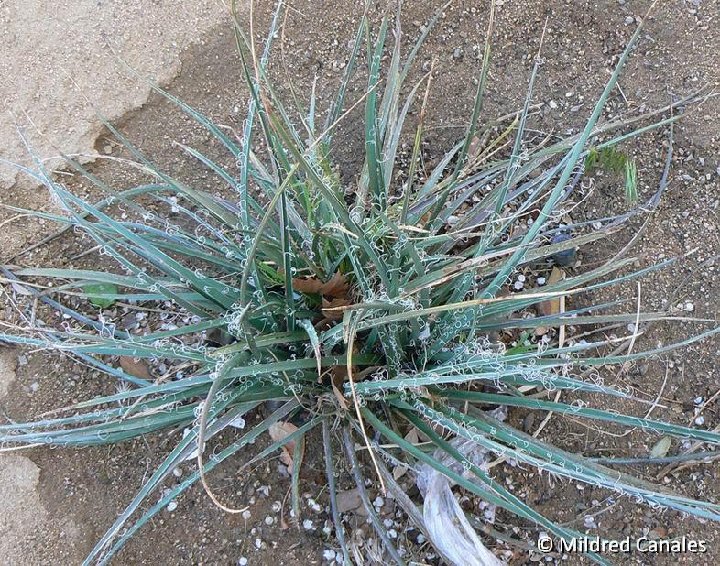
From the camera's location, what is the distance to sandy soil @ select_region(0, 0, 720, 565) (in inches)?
46.1

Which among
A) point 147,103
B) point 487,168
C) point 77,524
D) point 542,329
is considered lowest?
point 542,329

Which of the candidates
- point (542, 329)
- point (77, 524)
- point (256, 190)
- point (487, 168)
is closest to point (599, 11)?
point (487, 168)

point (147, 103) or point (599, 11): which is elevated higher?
point (147, 103)

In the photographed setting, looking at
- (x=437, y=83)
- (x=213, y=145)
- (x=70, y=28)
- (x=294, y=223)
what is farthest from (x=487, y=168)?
(x=70, y=28)

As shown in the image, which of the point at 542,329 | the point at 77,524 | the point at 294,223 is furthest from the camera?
the point at 542,329

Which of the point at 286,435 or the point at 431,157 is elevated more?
the point at 431,157

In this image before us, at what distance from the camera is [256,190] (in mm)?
1364

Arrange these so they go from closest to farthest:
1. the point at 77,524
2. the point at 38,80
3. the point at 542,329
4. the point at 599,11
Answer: the point at 77,524 < the point at 542,329 < the point at 38,80 < the point at 599,11

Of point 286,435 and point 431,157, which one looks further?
point 431,157

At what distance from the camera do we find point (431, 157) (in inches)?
55.7

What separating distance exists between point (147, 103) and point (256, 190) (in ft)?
1.09

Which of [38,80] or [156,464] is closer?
[156,464]

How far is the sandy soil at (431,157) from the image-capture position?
1.17 metres

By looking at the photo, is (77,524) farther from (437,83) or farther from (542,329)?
(437,83)
